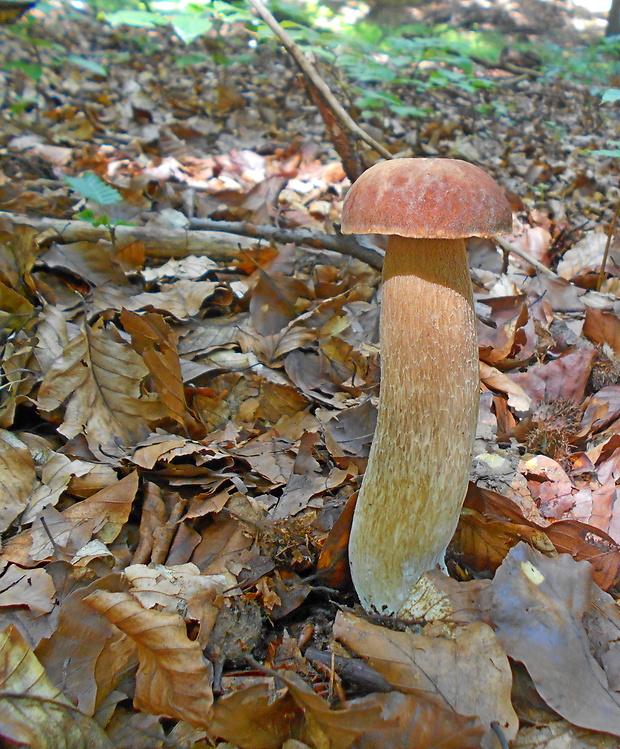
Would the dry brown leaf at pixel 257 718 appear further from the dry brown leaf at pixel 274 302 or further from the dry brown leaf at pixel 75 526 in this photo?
the dry brown leaf at pixel 274 302

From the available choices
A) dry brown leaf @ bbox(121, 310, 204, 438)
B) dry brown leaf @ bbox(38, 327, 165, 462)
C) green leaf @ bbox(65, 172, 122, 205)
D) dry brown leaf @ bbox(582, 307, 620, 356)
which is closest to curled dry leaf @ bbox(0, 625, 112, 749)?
dry brown leaf @ bbox(38, 327, 165, 462)

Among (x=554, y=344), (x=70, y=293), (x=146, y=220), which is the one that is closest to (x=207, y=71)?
(x=146, y=220)

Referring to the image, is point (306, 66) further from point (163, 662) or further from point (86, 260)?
point (163, 662)

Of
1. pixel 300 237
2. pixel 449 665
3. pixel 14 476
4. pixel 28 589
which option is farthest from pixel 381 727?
pixel 300 237

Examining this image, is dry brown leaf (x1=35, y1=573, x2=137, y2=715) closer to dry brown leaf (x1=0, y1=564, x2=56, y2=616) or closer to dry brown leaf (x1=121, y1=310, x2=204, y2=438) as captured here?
dry brown leaf (x1=0, y1=564, x2=56, y2=616)

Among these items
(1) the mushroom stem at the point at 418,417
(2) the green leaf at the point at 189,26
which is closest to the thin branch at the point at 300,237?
(2) the green leaf at the point at 189,26

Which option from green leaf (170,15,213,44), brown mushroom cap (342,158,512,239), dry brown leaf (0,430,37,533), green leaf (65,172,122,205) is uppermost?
green leaf (170,15,213,44)

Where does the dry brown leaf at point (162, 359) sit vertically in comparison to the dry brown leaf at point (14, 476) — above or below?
above
